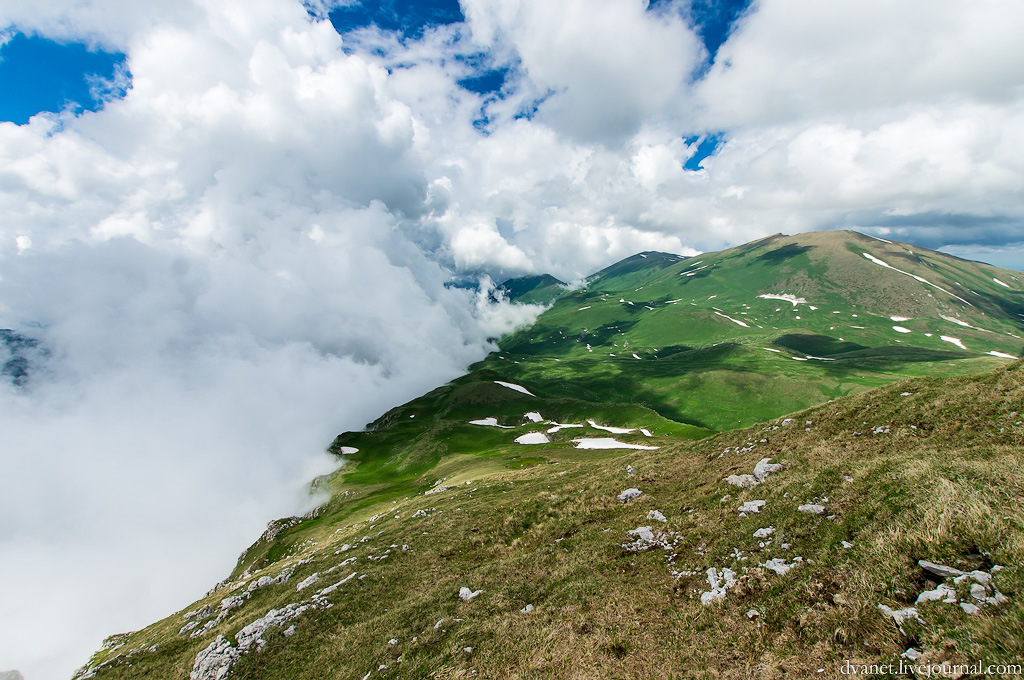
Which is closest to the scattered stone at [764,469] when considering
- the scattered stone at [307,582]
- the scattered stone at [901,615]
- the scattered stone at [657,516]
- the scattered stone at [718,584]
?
the scattered stone at [657,516]

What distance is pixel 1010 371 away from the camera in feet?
75.8

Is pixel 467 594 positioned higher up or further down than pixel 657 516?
higher up

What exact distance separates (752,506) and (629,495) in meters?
9.45

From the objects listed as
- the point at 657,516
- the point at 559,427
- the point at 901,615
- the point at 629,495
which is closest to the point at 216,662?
the point at 657,516

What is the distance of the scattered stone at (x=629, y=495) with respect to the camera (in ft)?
90.2

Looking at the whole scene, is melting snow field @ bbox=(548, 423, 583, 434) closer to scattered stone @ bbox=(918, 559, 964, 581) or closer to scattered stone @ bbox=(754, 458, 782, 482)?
scattered stone @ bbox=(754, 458, 782, 482)

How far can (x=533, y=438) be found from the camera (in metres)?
140

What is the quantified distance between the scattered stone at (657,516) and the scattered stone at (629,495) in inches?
160

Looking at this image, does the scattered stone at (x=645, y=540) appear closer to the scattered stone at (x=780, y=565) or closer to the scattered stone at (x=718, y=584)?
the scattered stone at (x=718, y=584)

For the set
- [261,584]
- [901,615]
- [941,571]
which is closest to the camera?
[901,615]

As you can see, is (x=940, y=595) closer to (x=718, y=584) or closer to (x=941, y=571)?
(x=941, y=571)

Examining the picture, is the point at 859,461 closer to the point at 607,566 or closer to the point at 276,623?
the point at 607,566

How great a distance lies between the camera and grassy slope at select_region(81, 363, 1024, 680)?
10664 millimetres

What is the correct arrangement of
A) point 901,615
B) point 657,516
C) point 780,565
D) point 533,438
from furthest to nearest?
point 533,438, point 657,516, point 780,565, point 901,615
